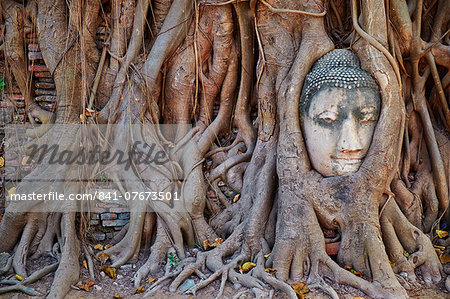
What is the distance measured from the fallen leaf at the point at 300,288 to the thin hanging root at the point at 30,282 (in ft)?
5.82

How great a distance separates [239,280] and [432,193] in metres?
1.81

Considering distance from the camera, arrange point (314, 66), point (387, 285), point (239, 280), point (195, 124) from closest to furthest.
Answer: point (387, 285) → point (239, 280) → point (314, 66) → point (195, 124)

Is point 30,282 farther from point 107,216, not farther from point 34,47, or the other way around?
point 34,47

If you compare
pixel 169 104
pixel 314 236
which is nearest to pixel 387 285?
pixel 314 236

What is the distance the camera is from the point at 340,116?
3.06 meters

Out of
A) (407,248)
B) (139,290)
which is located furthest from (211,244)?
(407,248)

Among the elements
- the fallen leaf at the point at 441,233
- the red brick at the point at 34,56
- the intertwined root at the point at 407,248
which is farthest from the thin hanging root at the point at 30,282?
the fallen leaf at the point at 441,233

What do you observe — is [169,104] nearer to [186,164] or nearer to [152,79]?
[152,79]

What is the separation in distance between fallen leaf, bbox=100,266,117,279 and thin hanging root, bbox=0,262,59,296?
0.35m

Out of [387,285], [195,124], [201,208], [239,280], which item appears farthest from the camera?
[195,124]

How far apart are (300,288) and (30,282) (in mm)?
1923

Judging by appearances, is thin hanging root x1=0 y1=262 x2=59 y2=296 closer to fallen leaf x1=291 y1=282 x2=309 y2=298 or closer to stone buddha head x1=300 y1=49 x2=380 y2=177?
fallen leaf x1=291 y1=282 x2=309 y2=298

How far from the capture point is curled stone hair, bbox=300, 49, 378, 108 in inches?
121

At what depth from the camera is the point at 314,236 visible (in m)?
2.99
